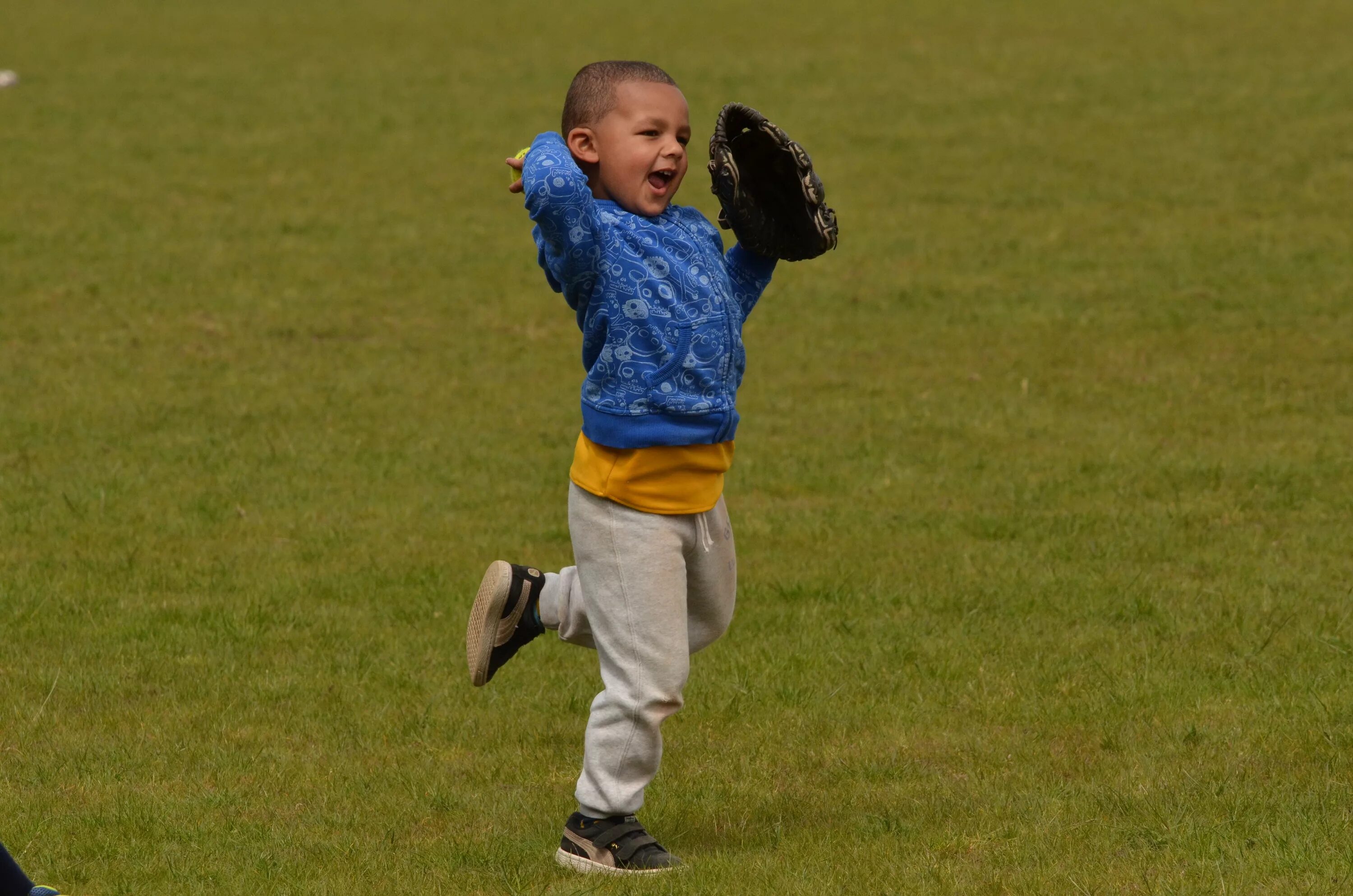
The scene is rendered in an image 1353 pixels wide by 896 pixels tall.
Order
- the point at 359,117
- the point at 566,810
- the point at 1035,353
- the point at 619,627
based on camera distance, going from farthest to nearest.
Answer: the point at 359,117 → the point at 1035,353 → the point at 566,810 → the point at 619,627

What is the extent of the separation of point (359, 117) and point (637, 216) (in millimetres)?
18268


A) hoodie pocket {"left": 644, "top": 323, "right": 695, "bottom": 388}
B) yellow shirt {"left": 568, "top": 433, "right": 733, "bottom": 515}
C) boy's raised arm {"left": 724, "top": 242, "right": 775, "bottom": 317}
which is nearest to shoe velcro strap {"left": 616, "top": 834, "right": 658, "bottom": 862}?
yellow shirt {"left": 568, "top": 433, "right": 733, "bottom": 515}

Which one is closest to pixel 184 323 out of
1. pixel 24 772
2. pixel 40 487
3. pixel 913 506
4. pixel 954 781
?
pixel 40 487

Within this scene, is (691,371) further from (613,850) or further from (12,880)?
(12,880)

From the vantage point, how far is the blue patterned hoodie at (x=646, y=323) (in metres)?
4.77

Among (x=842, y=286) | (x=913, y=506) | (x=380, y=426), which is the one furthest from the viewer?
(x=842, y=286)

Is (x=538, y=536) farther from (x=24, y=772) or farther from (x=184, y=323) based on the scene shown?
(x=184, y=323)

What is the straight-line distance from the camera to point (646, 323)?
4789 millimetres

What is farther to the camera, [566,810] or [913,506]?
[913,506]

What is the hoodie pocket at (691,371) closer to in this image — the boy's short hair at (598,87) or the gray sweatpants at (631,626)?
the gray sweatpants at (631,626)

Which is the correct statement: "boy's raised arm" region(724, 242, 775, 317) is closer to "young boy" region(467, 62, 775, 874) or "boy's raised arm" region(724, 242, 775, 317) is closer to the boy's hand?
"young boy" region(467, 62, 775, 874)

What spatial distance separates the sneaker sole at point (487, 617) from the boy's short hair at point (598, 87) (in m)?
1.25

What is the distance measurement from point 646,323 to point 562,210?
374 millimetres

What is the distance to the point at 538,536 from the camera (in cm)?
895
